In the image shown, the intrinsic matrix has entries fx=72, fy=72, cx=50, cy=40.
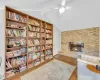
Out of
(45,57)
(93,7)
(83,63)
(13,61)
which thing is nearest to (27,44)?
(13,61)

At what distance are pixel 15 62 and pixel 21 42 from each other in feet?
2.31

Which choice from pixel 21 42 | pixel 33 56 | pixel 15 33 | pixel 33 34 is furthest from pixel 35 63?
pixel 15 33

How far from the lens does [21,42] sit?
2.62 metres

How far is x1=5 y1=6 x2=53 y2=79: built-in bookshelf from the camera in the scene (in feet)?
7.42

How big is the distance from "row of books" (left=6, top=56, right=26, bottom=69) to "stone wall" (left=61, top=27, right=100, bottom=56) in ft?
11.4

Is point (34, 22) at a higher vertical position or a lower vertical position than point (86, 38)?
higher

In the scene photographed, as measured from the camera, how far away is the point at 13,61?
93.4 inches

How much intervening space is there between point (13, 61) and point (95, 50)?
401 cm

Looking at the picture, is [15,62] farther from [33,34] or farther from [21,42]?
[33,34]

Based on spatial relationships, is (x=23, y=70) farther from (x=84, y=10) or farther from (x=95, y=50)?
(x=95, y=50)

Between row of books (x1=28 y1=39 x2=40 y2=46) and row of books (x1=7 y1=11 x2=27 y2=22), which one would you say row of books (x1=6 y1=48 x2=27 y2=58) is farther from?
row of books (x1=7 y1=11 x2=27 y2=22)

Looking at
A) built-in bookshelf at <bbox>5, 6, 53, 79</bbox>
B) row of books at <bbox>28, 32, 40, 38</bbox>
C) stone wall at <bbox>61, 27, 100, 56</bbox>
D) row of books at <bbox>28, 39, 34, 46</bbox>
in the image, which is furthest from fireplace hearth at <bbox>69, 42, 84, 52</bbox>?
row of books at <bbox>28, 39, 34, 46</bbox>

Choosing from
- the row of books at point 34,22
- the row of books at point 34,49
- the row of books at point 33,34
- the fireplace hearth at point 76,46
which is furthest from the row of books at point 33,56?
the fireplace hearth at point 76,46

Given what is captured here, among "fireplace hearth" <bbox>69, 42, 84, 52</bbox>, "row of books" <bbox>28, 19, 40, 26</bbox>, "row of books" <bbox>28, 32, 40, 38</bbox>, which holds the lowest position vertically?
"fireplace hearth" <bbox>69, 42, 84, 52</bbox>
